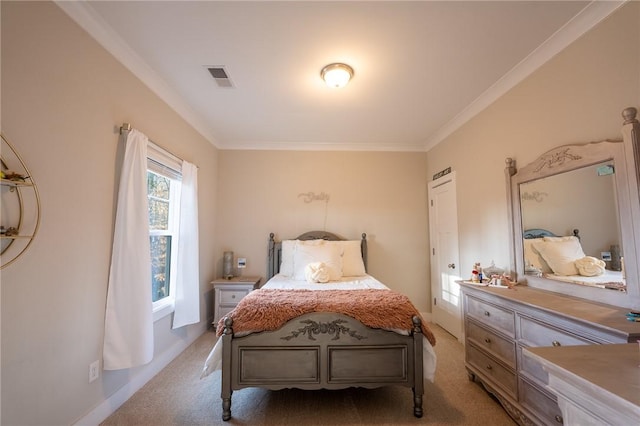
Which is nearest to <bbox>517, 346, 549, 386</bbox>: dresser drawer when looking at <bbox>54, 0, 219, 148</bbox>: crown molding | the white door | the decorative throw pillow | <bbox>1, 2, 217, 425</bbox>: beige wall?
the white door

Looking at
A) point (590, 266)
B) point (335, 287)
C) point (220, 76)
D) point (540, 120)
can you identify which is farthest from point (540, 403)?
point (220, 76)

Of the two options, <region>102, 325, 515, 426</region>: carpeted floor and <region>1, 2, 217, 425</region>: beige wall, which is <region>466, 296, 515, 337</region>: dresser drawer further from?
<region>1, 2, 217, 425</region>: beige wall

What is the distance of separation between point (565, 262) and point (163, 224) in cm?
350

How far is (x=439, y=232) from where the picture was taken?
3822 millimetres

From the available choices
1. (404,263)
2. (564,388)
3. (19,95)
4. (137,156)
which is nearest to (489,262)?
(404,263)

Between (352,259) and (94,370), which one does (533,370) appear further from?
(94,370)

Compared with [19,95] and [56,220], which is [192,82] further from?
[56,220]

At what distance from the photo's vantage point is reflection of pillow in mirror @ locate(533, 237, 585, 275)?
182 cm

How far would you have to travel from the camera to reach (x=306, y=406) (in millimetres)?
2027

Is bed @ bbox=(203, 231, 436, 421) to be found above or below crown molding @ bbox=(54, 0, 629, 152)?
below

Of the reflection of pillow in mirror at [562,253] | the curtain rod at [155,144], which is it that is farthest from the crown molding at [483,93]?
the reflection of pillow in mirror at [562,253]

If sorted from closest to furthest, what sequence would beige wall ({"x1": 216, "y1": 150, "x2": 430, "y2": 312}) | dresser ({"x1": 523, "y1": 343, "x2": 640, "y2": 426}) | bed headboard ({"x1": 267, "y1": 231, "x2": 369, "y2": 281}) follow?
dresser ({"x1": 523, "y1": 343, "x2": 640, "y2": 426}) < bed headboard ({"x1": 267, "y1": 231, "x2": 369, "y2": 281}) < beige wall ({"x1": 216, "y1": 150, "x2": 430, "y2": 312})

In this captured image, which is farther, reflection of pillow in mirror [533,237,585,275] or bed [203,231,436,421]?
bed [203,231,436,421]

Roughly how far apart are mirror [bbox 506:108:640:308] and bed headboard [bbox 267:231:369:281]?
197cm
